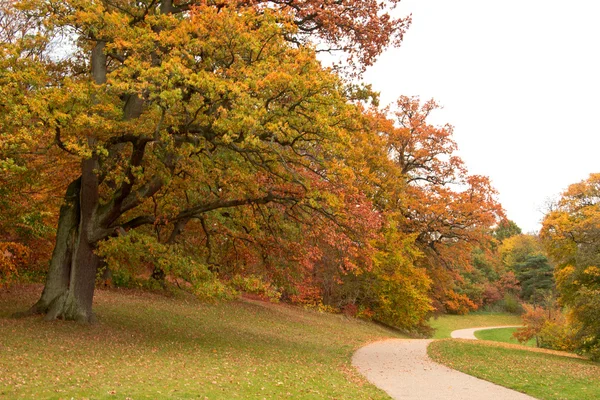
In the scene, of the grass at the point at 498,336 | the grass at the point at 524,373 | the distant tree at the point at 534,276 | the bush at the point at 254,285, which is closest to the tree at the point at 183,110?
the bush at the point at 254,285

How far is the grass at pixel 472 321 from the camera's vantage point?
52.4 meters

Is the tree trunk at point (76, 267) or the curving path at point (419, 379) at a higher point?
the tree trunk at point (76, 267)

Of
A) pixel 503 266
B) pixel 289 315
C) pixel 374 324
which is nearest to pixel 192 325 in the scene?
pixel 289 315

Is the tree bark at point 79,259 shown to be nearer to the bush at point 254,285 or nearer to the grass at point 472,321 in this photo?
the bush at point 254,285

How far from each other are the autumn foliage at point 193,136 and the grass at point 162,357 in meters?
1.63

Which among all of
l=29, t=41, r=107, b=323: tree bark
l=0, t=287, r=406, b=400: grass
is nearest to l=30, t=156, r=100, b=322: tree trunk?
l=29, t=41, r=107, b=323: tree bark

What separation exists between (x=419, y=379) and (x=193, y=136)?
8.25 m

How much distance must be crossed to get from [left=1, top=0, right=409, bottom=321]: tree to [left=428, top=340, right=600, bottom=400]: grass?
638cm

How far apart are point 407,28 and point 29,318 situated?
513 inches

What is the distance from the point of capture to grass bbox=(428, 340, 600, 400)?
11.9 m

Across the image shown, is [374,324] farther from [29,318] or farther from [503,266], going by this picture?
[503,266]

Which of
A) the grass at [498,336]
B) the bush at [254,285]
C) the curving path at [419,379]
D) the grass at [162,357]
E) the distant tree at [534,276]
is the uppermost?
the distant tree at [534,276]

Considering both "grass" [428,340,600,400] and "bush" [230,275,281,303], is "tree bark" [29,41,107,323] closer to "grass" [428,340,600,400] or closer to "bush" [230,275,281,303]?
"bush" [230,275,281,303]

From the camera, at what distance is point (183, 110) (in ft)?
39.4
